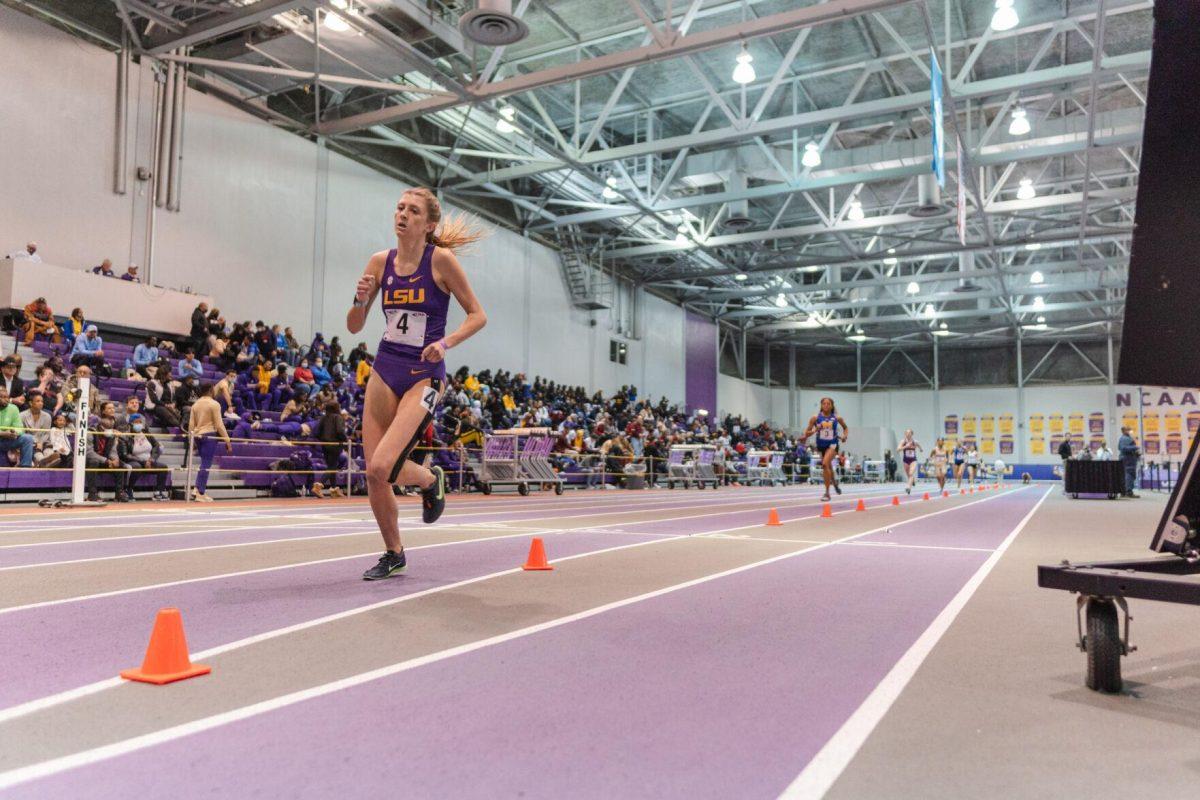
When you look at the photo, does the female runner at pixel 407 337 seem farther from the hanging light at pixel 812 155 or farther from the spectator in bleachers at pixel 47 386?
the hanging light at pixel 812 155

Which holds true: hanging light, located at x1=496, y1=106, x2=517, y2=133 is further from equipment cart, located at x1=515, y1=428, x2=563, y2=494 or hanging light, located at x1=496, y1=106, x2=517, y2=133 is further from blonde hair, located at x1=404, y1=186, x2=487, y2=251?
blonde hair, located at x1=404, y1=186, x2=487, y2=251

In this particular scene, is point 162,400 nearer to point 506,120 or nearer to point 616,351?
point 506,120

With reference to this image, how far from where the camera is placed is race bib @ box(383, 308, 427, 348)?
4.95 m

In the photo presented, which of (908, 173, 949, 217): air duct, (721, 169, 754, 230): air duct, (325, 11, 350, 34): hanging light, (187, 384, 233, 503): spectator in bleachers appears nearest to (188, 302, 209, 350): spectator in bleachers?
(187, 384, 233, 503): spectator in bleachers

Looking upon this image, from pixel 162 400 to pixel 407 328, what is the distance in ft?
38.2

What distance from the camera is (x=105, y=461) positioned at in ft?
41.8

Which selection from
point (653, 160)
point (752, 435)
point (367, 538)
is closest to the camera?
point (367, 538)

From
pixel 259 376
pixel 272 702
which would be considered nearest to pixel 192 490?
pixel 259 376

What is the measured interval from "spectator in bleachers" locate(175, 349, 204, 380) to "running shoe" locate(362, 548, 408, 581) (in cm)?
1298

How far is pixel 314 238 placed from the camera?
886 inches

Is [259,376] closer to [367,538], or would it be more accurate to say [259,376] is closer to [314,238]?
[314,238]

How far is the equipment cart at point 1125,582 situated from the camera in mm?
2564

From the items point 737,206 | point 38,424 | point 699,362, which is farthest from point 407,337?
point 699,362

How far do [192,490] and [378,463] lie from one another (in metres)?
10.7
